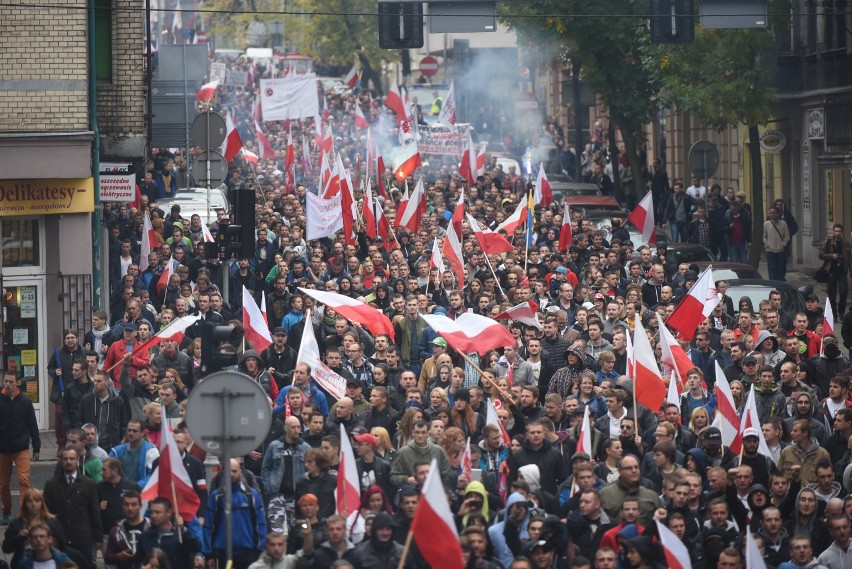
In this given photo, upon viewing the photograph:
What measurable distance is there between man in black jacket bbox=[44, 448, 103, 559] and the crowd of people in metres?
0.02

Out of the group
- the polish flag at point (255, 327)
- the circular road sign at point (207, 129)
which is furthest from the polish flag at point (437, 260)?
the polish flag at point (255, 327)

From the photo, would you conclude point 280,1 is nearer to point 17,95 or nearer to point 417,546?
point 17,95

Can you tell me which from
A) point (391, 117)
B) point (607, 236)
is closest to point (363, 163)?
point (391, 117)

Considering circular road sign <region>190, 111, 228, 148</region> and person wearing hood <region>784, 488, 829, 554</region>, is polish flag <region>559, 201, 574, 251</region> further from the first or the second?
person wearing hood <region>784, 488, 829, 554</region>

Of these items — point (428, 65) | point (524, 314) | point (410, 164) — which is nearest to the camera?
point (524, 314)

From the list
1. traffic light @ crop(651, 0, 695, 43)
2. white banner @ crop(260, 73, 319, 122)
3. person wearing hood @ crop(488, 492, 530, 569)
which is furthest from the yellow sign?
white banner @ crop(260, 73, 319, 122)

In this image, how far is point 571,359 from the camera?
1675 cm

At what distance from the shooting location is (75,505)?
1306 centimetres

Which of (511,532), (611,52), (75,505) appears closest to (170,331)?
(75,505)

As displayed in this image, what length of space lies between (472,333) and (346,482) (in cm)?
467

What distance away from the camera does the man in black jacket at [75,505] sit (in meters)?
13.1

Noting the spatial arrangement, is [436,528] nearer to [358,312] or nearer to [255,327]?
[358,312]

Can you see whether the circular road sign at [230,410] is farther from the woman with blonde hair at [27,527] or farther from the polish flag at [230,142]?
the polish flag at [230,142]

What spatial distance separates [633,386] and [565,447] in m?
1.00
